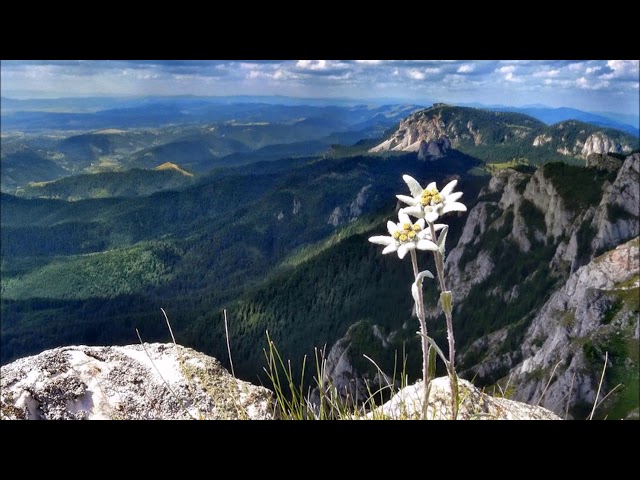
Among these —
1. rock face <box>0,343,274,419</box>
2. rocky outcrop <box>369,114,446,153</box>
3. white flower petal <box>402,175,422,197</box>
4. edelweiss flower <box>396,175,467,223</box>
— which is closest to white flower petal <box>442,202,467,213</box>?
edelweiss flower <box>396,175,467,223</box>

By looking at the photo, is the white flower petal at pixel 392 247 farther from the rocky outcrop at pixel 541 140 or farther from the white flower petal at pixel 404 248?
the rocky outcrop at pixel 541 140

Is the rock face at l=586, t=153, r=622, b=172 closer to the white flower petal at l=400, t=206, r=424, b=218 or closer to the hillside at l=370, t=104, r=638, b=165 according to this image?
the hillside at l=370, t=104, r=638, b=165

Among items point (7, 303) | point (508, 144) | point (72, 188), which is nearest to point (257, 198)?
point (508, 144)

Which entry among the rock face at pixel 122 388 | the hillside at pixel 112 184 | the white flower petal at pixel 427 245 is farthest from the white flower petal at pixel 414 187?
the hillside at pixel 112 184

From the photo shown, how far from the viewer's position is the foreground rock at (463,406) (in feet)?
8.93

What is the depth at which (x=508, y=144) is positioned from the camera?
101 feet

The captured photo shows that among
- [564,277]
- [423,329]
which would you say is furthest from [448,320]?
[564,277]

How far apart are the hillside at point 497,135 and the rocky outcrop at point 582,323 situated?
32.6 feet

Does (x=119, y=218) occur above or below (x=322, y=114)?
below

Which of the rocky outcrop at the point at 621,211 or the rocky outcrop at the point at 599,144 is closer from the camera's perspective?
the rocky outcrop at the point at 599,144

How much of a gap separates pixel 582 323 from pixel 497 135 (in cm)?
1961

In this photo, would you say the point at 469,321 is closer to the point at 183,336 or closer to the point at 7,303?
the point at 183,336

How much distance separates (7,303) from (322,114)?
9327 centimetres

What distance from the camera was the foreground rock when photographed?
2.72 metres
